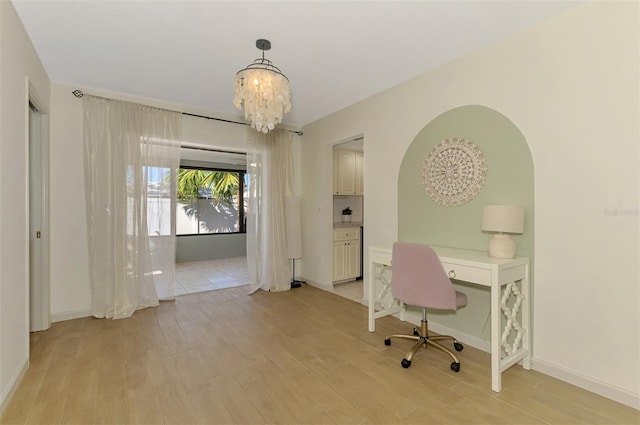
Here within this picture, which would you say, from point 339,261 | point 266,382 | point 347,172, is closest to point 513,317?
point 266,382

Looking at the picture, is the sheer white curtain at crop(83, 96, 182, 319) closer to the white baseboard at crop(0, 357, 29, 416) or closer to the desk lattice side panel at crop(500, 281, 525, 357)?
the white baseboard at crop(0, 357, 29, 416)

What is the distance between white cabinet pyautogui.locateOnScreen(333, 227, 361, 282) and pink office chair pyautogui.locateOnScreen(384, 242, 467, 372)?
2.15 m

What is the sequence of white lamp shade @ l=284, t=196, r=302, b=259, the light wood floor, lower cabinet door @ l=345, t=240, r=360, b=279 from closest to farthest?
the light wood floor
white lamp shade @ l=284, t=196, r=302, b=259
lower cabinet door @ l=345, t=240, r=360, b=279

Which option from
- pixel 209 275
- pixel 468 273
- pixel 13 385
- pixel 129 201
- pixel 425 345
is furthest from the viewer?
pixel 209 275

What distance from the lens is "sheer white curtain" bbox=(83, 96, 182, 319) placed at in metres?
3.29

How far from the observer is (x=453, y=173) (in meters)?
2.73

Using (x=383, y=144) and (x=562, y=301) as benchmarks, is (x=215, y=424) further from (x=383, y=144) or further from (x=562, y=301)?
(x=383, y=144)

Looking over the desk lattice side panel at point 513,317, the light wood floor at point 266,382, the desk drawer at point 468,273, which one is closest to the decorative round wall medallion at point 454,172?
the desk drawer at point 468,273

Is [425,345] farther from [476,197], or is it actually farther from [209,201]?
[209,201]

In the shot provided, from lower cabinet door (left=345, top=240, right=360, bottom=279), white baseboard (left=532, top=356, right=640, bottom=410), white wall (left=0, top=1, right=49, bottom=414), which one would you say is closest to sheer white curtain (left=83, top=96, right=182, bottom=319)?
white wall (left=0, top=1, right=49, bottom=414)

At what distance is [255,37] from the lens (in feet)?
7.79

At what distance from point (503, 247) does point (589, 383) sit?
39.5 inches

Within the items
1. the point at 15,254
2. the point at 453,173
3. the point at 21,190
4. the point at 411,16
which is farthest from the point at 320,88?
the point at 15,254

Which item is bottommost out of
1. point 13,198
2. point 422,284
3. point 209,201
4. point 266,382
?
point 266,382
